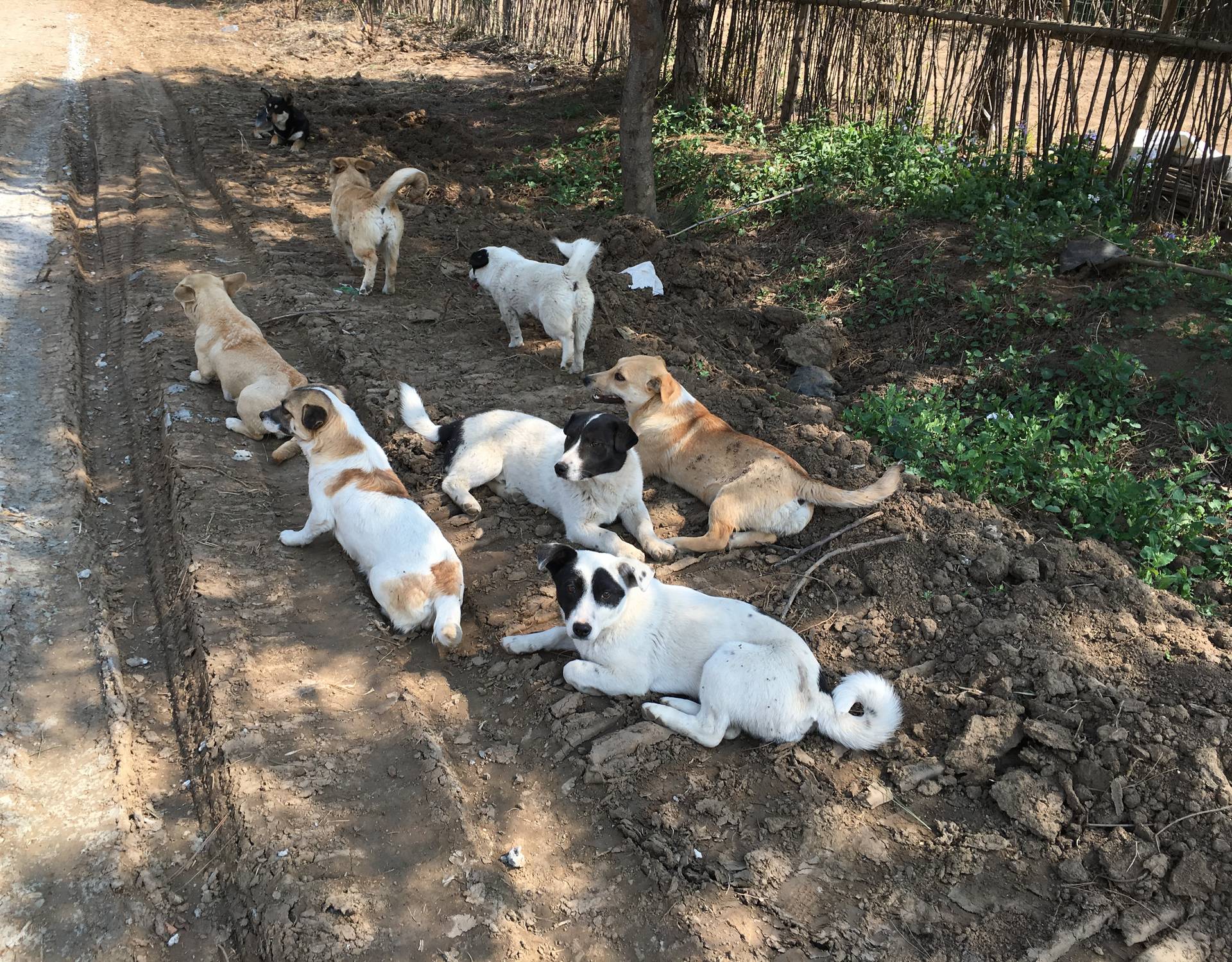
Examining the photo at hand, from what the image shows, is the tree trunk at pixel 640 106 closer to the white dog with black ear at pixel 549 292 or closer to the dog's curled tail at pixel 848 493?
the white dog with black ear at pixel 549 292

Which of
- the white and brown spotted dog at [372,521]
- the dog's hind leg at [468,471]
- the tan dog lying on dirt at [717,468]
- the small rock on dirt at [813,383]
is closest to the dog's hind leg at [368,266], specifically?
the white and brown spotted dog at [372,521]

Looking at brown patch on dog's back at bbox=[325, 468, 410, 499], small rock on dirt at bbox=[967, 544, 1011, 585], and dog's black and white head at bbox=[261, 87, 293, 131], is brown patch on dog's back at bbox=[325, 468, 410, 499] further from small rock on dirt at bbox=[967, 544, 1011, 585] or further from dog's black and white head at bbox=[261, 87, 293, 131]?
dog's black and white head at bbox=[261, 87, 293, 131]

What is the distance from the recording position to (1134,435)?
6.76 metres

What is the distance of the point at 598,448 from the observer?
5.55 metres

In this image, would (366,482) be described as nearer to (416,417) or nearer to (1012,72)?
(416,417)

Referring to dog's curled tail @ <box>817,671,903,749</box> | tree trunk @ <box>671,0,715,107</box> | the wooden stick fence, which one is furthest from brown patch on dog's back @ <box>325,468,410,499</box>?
tree trunk @ <box>671,0,715,107</box>

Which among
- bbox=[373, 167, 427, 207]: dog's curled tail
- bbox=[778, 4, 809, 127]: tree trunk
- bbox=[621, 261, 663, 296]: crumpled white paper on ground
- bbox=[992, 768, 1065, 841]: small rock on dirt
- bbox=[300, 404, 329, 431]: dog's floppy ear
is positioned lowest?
bbox=[992, 768, 1065, 841]: small rock on dirt

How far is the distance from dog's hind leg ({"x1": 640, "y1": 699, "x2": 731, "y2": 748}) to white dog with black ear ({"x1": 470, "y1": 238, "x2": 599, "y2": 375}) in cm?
423

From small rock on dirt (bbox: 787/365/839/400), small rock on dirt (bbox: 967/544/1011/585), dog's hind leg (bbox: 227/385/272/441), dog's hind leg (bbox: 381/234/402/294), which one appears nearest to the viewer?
small rock on dirt (bbox: 967/544/1011/585)

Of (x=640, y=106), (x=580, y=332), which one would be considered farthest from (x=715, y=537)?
(x=640, y=106)

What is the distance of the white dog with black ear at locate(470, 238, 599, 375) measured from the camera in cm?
788

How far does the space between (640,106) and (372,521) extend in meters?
6.92

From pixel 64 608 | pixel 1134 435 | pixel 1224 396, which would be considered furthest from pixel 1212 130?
pixel 64 608

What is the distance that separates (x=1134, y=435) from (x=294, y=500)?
248 inches
